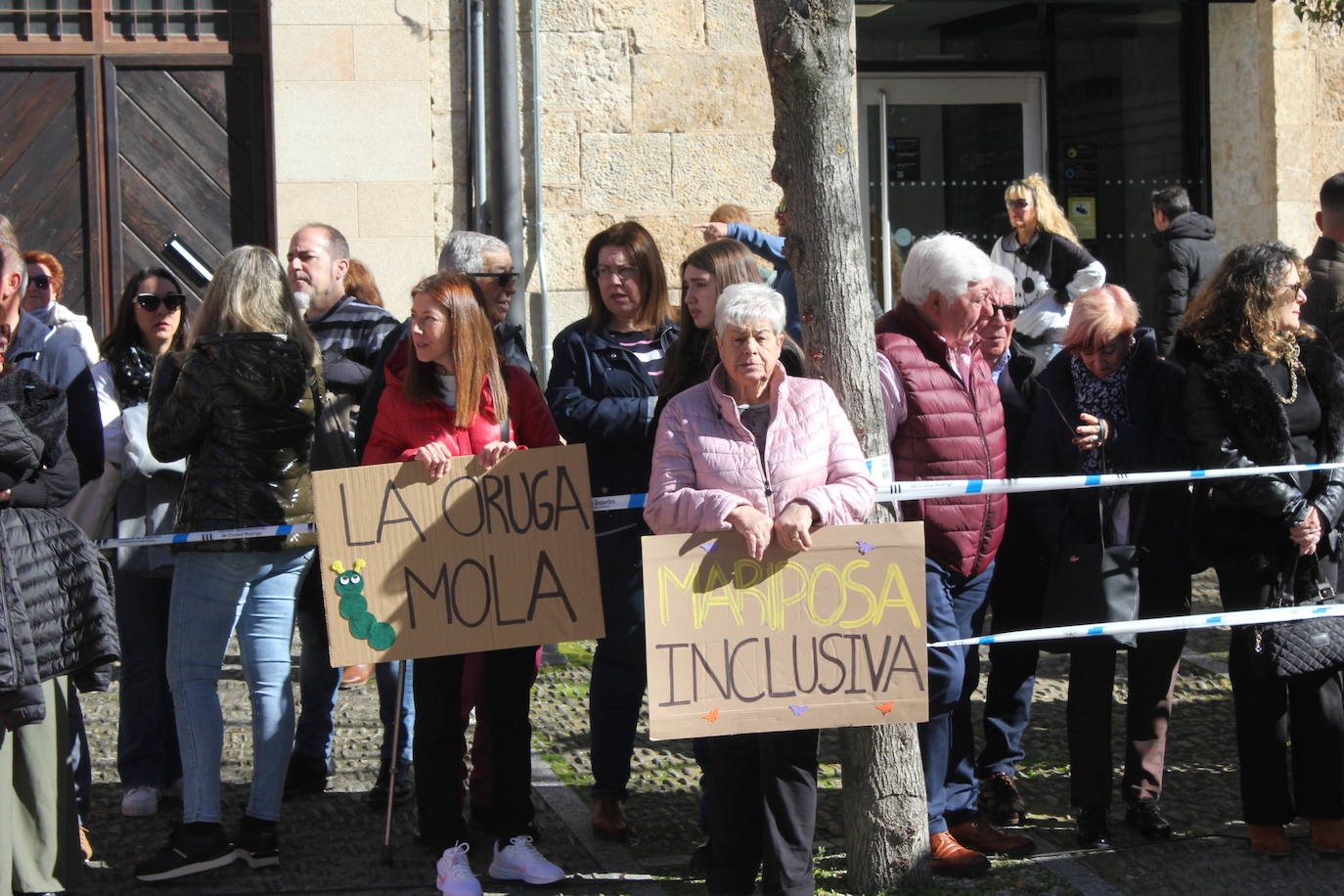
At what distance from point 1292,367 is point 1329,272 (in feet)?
5.18

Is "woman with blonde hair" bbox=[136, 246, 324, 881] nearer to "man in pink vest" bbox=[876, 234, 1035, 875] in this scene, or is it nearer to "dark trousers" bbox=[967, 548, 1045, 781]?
"man in pink vest" bbox=[876, 234, 1035, 875]

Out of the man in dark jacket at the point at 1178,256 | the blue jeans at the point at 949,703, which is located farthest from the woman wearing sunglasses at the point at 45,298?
the man in dark jacket at the point at 1178,256

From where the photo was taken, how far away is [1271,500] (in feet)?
15.5

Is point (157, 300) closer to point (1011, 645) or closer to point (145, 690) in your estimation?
point (145, 690)

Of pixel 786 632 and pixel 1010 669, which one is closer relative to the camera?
pixel 786 632

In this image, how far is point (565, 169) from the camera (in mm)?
8938

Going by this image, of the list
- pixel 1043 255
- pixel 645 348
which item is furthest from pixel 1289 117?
pixel 645 348

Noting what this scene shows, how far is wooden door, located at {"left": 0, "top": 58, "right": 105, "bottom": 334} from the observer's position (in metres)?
8.71

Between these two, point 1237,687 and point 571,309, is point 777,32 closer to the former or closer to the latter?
point 1237,687

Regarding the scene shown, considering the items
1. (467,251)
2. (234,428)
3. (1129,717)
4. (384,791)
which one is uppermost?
(467,251)

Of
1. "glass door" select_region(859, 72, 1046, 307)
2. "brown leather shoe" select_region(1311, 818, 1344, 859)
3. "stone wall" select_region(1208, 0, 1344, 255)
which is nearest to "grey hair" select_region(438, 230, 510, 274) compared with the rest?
"brown leather shoe" select_region(1311, 818, 1344, 859)

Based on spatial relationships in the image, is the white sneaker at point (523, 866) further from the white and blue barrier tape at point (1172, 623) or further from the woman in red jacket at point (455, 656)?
the white and blue barrier tape at point (1172, 623)

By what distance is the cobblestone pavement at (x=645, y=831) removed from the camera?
460 cm

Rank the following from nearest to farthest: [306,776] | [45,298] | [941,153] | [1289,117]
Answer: [306,776]
[45,298]
[1289,117]
[941,153]
